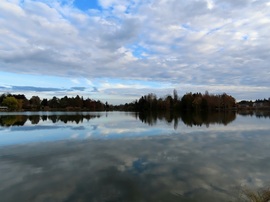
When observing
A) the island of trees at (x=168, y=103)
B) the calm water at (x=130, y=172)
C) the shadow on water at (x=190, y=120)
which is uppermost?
the island of trees at (x=168, y=103)

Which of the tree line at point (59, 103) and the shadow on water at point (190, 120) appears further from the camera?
the tree line at point (59, 103)

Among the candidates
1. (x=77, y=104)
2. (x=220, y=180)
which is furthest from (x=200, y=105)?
(x=220, y=180)

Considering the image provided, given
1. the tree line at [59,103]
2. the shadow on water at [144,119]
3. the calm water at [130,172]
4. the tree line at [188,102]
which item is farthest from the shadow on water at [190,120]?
the tree line at [59,103]

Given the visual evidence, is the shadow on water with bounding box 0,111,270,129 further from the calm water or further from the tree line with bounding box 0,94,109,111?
the tree line with bounding box 0,94,109,111

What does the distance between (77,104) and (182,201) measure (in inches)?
5734

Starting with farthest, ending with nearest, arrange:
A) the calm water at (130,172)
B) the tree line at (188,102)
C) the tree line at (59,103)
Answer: the tree line at (59,103), the tree line at (188,102), the calm water at (130,172)

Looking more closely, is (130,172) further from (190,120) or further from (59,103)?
(59,103)

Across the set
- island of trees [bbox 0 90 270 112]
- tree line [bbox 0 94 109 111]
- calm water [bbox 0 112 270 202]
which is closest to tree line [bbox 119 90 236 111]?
island of trees [bbox 0 90 270 112]

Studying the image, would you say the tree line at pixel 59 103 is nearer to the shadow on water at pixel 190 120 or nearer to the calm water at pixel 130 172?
the shadow on water at pixel 190 120

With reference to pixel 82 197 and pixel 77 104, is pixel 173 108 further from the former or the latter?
pixel 82 197

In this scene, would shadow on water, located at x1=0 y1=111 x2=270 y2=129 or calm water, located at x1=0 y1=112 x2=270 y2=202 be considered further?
shadow on water, located at x1=0 y1=111 x2=270 y2=129

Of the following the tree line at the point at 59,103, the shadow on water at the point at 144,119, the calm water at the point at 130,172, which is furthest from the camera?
the tree line at the point at 59,103

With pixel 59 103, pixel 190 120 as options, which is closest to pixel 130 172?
pixel 190 120

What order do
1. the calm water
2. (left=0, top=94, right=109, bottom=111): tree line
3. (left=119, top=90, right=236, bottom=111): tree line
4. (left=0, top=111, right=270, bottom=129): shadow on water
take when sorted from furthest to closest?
(left=0, top=94, right=109, bottom=111): tree line < (left=119, top=90, right=236, bottom=111): tree line < (left=0, top=111, right=270, bottom=129): shadow on water < the calm water
